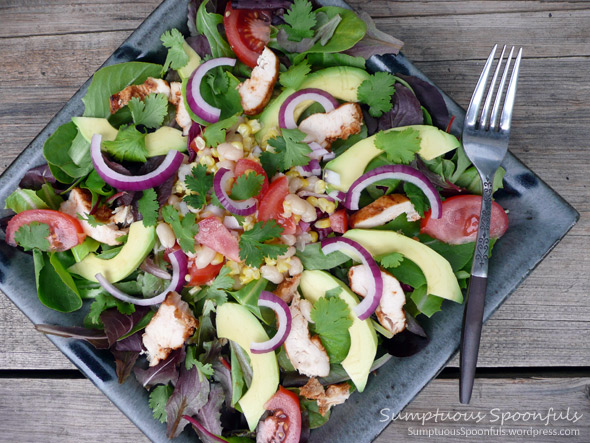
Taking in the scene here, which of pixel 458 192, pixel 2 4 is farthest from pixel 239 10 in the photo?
Result: pixel 2 4

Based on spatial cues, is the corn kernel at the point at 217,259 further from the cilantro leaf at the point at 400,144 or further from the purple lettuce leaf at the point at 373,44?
the purple lettuce leaf at the point at 373,44

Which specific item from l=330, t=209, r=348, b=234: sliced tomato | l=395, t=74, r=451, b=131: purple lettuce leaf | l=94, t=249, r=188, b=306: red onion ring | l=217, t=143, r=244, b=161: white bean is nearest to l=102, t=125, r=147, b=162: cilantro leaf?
l=217, t=143, r=244, b=161: white bean

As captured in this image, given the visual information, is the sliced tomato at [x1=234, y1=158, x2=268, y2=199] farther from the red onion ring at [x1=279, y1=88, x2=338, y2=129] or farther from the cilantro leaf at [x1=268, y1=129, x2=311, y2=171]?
the red onion ring at [x1=279, y1=88, x2=338, y2=129]

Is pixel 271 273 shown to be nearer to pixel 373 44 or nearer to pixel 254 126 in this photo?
pixel 254 126

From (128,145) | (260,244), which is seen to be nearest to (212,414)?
(260,244)

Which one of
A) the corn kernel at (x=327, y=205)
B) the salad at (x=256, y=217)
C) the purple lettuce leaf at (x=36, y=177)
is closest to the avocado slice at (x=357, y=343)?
the salad at (x=256, y=217)

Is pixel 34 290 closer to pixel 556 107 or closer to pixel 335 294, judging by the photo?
pixel 335 294
